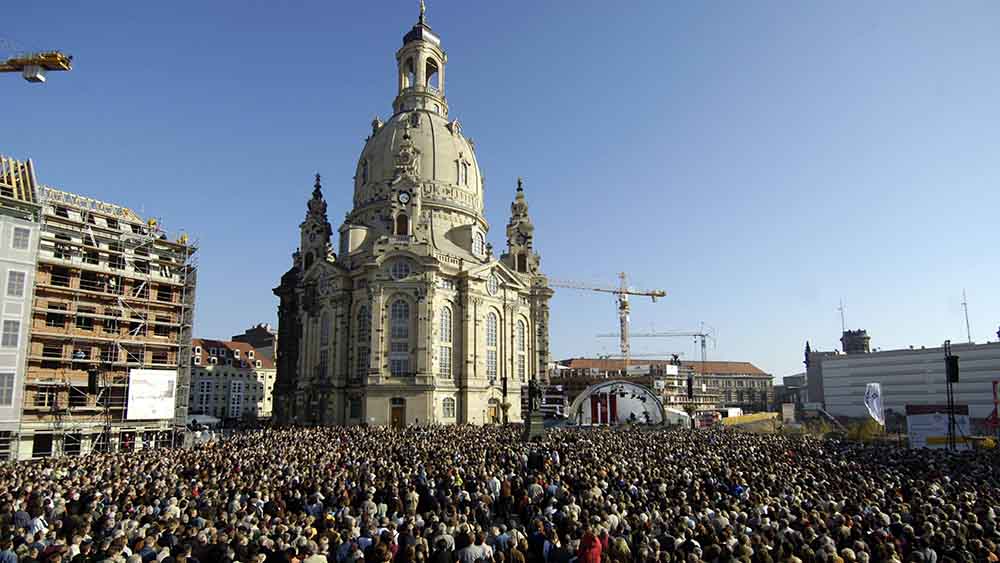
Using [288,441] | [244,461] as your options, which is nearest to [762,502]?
[244,461]

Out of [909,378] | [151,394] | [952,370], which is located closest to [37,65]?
[151,394]

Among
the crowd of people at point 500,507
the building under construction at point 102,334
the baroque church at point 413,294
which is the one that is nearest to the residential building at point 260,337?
the baroque church at point 413,294

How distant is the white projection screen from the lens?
138 feet

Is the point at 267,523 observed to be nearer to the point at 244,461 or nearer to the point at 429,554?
the point at 429,554

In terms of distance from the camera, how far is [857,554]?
10984 millimetres

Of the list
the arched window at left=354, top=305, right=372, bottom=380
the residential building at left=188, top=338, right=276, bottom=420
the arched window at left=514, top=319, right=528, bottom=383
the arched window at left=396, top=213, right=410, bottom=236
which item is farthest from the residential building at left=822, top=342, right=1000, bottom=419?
the residential building at left=188, top=338, right=276, bottom=420

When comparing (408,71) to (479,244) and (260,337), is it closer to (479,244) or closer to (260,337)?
(479,244)

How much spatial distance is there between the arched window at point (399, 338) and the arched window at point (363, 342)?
2.07 meters

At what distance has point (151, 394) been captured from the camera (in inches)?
1697

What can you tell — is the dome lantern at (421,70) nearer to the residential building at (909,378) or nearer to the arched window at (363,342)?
the arched window at (363,342)

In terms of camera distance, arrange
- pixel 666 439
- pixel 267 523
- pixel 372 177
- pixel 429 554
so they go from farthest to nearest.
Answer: pixel 372 177 → pixel 666 439 → pixel 267 523 → pixel 429 554

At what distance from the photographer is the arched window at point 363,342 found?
58.1 metres

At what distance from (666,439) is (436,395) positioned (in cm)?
2626

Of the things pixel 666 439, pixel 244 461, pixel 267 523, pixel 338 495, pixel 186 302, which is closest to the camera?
pixel 267 523
